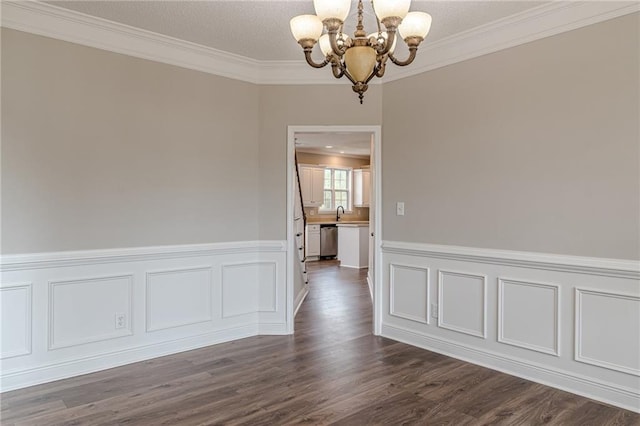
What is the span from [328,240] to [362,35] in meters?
7.92

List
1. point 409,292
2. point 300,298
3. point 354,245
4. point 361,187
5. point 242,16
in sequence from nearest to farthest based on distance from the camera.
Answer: point 242,16 → point 409,292 → point 300,298 → point 354,245 → point 361,187

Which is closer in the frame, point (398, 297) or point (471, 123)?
point (471, 123)

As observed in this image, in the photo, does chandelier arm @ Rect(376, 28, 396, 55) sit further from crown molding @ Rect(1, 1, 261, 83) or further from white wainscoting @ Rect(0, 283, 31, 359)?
white wainscoting @ Rect(0, 283, 31, 359)

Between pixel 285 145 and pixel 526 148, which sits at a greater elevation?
pixel 285 145

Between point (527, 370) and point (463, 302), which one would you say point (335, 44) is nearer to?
point (463, 302)

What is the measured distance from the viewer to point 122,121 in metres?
3.57

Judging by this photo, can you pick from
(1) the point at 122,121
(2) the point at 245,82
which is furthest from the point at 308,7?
(1) the point at 122,121

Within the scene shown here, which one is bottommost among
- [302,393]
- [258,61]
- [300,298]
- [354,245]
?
[302,393]

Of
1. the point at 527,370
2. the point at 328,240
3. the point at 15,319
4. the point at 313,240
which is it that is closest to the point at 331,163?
the point at 328,240

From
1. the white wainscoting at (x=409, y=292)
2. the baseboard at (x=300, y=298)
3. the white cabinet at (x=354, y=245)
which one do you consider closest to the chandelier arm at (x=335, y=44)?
the white wainscoting at (x=409, y=292)

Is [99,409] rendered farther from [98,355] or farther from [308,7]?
[308,7]

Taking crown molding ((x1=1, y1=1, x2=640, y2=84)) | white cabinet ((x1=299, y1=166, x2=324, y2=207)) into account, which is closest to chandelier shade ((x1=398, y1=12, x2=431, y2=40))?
crown molding ((x1=1, y1=1, x2=640, y2=84))

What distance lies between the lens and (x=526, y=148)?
327 cm

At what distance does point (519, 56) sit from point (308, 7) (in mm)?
1655
